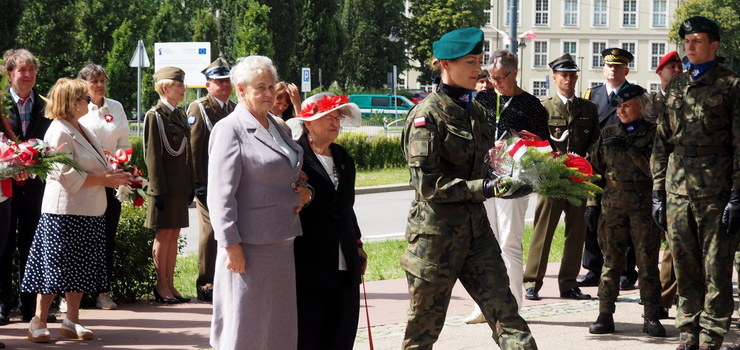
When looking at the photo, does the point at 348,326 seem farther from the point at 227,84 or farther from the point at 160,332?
the point at 227,84

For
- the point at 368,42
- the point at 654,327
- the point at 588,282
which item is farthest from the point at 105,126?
the point at 368,42

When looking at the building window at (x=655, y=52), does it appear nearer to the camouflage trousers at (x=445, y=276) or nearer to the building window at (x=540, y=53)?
the building window at (x=540, y=53)

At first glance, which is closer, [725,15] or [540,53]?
[725,15]

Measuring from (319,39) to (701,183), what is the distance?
54.8 meters

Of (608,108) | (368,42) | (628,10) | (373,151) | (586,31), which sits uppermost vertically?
(628,10)

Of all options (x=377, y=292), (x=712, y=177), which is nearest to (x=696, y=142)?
(x=712, y=177)

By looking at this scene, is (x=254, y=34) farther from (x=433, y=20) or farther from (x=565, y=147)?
(x=433, y=20)

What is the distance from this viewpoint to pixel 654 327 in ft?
25.7

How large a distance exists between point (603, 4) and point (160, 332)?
297ft

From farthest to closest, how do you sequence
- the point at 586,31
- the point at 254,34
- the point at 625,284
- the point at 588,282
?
the point at 586,31, the point at 254,34, the point at 588,282, the point at 625,284

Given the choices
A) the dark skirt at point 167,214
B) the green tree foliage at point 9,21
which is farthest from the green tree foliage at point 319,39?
the dark skirt at point 167,214

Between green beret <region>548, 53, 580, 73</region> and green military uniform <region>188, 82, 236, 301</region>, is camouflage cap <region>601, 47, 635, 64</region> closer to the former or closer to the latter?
green beret <region>548, 53, 580, 73</region>

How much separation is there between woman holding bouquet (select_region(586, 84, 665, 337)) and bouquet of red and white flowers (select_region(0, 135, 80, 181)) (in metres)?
4.06

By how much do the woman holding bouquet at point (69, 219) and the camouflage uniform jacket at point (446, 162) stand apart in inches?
113
